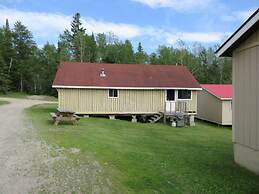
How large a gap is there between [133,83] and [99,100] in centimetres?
284

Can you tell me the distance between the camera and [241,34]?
952 cm

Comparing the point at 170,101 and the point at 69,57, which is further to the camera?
the point at 69,57

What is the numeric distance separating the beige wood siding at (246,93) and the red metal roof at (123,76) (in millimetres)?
15952

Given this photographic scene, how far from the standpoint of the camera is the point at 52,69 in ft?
196

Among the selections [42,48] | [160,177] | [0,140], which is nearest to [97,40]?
[42,48]

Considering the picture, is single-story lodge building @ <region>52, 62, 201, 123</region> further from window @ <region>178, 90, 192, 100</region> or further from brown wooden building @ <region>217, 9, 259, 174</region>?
brown wooden building @ <region>217, 9, 259, 174</region>

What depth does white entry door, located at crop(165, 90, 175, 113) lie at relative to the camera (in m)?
26.7

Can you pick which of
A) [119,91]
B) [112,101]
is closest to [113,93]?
[119,91]

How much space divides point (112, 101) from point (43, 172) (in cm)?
1744

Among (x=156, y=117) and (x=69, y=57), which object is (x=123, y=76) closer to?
(x=156, y=117)

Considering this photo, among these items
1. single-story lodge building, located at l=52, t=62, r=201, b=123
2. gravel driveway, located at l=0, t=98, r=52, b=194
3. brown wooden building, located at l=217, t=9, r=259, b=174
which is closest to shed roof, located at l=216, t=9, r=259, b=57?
brown wooden building, located at l=217, t=9, r=259, b=174

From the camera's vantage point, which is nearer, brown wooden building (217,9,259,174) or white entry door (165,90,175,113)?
brown wooden building (217,9,259,174)

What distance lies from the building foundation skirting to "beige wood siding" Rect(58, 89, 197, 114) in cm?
1583

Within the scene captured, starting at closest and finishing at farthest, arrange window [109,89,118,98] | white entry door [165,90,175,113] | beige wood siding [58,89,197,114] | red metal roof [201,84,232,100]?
1. beige wood siding [58,89,197,114]
2. window [109,89,118,98]
3. white entry door [165,90,175,113]
4. red metal roof [201,84,232,100]
